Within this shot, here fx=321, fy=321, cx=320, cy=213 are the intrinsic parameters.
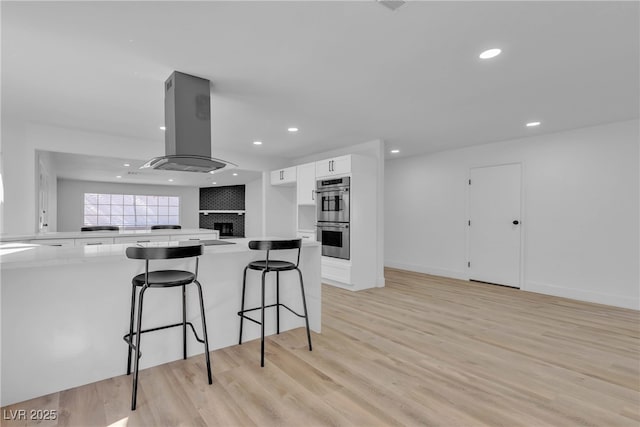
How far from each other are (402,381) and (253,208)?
23.8 feet

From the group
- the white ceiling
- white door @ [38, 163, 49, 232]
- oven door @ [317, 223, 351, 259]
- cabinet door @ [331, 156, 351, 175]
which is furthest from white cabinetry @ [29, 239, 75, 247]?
cabinet door @ [331, 156, 351, 175]

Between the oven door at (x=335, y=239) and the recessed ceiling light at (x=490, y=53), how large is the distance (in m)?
2.86

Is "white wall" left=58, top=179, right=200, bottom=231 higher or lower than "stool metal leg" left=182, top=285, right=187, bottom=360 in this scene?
higher

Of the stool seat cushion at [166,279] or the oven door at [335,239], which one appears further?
the oven door at [335,239]

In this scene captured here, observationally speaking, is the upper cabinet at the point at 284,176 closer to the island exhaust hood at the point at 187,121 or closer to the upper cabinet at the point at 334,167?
the upper cabinet at the point at 334,167

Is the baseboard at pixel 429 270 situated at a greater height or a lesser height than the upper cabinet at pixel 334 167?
lesser

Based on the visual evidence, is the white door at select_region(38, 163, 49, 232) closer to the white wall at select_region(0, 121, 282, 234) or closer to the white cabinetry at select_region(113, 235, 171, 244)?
the white wall at select_region(0, 121, 282, 234)

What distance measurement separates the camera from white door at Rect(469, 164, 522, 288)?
500cm

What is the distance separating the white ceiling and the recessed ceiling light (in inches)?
2.7

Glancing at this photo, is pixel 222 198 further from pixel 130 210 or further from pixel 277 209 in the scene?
pixel 277 209

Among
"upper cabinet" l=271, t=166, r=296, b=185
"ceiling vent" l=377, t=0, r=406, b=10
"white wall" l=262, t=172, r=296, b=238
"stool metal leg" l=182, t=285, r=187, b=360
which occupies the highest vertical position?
"ceiling vent" l=377, t=0, r=406, b=10

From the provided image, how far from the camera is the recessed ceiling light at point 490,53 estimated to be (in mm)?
2299

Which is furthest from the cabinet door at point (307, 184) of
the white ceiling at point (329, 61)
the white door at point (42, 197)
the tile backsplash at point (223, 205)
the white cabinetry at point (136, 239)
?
the tile backsplash at point (223, 205)

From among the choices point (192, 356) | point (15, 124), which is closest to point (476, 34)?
point (192, 356)
